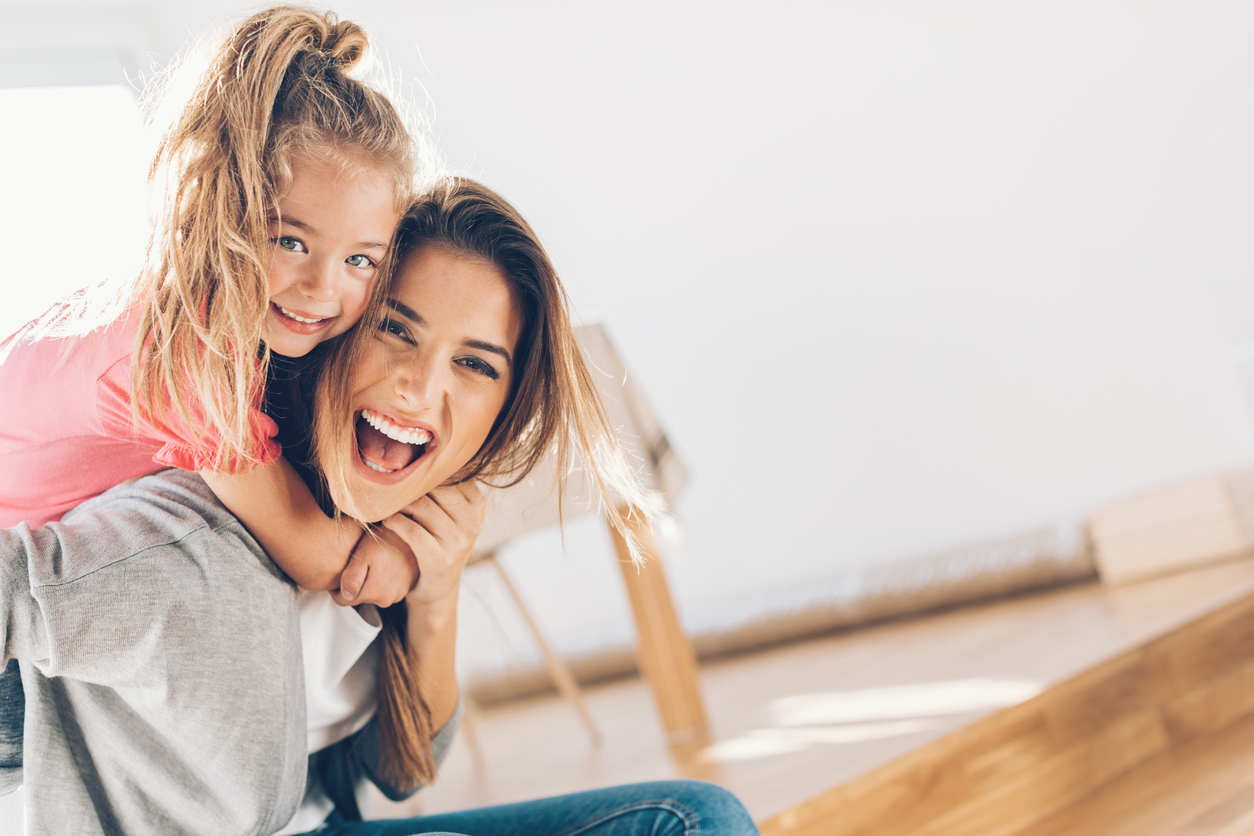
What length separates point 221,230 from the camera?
60 cm

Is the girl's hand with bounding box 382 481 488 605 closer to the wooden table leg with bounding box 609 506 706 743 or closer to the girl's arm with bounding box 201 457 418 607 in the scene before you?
the girl's arm with bounding box 201 457 418 607

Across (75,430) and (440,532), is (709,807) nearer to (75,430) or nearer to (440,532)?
(440,532)

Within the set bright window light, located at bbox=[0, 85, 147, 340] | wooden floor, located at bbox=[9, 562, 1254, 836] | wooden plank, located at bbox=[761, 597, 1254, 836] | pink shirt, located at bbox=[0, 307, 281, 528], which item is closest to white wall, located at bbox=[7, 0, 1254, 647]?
bright window light, located at bbox=[0, 85, 147, 340]

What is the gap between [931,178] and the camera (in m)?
3.02

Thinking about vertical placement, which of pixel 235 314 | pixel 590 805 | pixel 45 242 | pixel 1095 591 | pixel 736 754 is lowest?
pixel 1095 591

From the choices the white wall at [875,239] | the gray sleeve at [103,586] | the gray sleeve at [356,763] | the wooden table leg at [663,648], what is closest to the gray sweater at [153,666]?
the gray sleeve at [103,586]

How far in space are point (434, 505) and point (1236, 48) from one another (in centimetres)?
275

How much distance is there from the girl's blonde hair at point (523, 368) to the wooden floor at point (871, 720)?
60cm

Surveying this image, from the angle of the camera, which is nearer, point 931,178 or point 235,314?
point 235,314

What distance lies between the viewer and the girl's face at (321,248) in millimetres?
662

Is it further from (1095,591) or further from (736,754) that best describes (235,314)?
(1095,591)

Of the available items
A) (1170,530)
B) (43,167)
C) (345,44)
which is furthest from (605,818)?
(43,167)

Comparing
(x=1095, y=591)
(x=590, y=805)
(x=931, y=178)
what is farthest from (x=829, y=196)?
(x=590, y=805)

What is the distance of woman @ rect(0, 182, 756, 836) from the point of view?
62 cm
